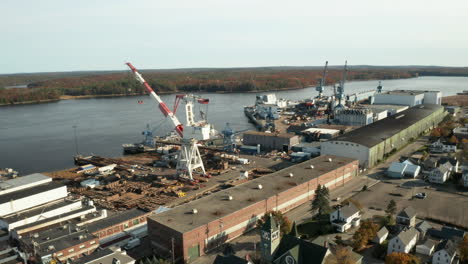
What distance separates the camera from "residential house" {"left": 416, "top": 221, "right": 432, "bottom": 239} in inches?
572

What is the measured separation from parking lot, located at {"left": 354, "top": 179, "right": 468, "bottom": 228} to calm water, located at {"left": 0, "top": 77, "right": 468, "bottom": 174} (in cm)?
1310

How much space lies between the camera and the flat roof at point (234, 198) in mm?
14672

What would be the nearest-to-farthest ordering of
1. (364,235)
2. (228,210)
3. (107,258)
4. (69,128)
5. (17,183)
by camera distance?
(107,258) → (364,235) → (228,210) → (17,183) → (69,128)

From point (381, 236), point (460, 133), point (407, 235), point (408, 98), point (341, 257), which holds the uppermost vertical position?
point (408, 98)

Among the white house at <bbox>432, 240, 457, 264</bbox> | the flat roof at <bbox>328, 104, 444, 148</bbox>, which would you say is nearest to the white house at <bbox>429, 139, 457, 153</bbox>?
the flat roof at <bbox>328, 104, 444, 148</bbox>

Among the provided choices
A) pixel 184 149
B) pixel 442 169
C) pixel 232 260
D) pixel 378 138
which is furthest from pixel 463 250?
pixel 184 149

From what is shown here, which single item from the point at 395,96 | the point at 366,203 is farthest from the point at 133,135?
the point at 395,96

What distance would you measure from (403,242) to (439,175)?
10.6 metres

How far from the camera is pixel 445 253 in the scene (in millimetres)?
12469

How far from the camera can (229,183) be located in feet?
74.8

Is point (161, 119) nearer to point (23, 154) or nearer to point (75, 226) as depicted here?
point (23, 154)

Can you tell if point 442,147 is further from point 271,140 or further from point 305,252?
point 305,252

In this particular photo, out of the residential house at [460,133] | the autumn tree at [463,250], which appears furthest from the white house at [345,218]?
the residential house at [460,133]

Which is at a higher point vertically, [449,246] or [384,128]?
[384,128]
